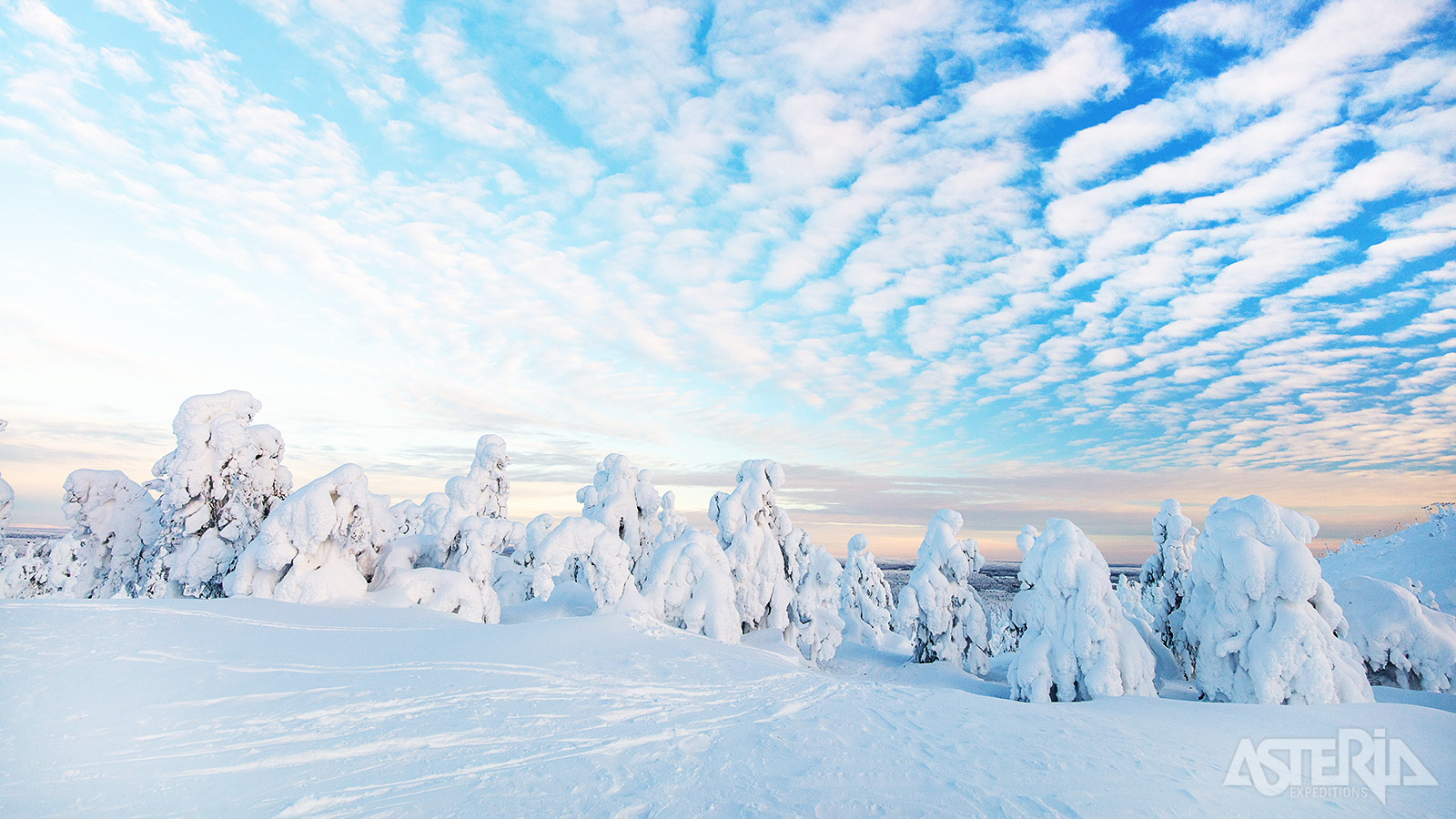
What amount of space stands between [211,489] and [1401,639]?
37.5m

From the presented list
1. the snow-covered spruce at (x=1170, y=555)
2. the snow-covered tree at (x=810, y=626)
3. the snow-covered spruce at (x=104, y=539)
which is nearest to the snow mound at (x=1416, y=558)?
the snow-covered spruce at (x=1170, y=555)

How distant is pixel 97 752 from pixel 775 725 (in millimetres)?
7049

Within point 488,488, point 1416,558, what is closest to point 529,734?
point 488,488

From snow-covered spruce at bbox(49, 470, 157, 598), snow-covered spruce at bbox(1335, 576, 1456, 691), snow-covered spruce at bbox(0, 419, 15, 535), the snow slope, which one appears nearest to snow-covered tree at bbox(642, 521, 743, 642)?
the snow slope

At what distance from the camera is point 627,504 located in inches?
1220

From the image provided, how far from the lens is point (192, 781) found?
5039mm

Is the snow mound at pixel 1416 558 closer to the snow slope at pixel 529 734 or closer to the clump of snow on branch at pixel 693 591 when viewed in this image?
the clump of snow on branch at pixel 693 591

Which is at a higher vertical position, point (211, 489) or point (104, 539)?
point (211, 489)

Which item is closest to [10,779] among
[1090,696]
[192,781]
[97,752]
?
[97,752]

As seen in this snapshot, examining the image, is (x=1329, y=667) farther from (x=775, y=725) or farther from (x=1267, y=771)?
(x=775, y=725)

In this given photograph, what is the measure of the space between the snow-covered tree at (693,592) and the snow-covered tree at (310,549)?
9.54 m

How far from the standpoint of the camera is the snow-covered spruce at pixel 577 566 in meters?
22.5

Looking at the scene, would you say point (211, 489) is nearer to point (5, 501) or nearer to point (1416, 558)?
point (5, 501)

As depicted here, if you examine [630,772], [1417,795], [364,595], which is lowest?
[364,595]
